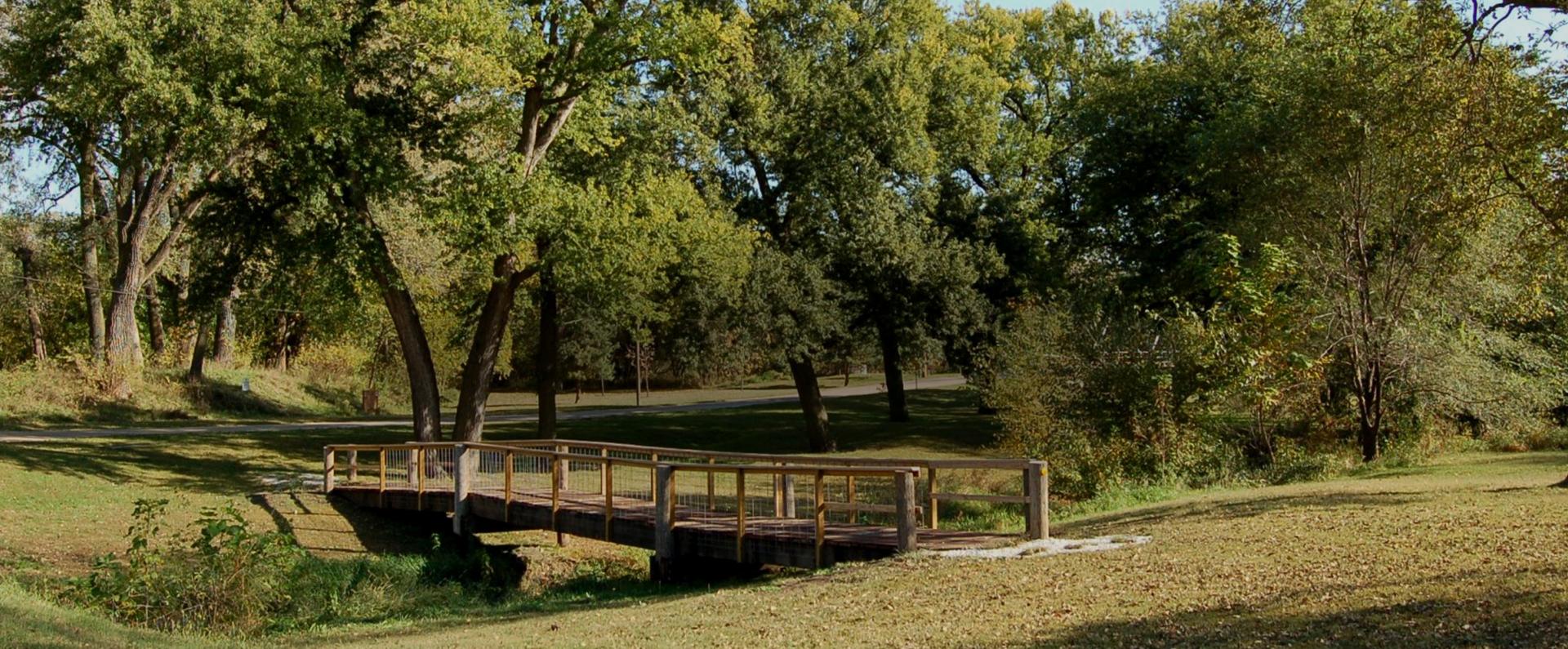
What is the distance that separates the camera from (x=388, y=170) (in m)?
25.6

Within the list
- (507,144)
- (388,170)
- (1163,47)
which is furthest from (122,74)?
(1163,47)

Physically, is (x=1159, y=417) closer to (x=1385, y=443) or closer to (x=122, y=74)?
Answer: (x=1385, y=443)

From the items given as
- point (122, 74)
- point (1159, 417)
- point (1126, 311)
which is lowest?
point (1159, 417)

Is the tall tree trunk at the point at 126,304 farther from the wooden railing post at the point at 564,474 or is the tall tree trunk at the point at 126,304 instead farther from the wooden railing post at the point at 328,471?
the wooden railing post at the point at 564,474

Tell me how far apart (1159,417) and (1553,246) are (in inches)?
361

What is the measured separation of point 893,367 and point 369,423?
18522 mm

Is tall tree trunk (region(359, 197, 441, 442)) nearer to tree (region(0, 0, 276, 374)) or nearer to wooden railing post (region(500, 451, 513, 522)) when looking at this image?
tree (region(0, 0, 276, 374))

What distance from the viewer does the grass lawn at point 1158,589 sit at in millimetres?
8391

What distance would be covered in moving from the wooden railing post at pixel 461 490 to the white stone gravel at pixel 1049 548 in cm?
1063

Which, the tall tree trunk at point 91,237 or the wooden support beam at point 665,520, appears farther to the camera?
the tall tree trunk at point 91,237

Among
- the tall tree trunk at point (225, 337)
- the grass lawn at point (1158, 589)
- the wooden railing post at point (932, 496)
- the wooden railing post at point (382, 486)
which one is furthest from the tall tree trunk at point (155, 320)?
the wooden railing post at point (932, 496)

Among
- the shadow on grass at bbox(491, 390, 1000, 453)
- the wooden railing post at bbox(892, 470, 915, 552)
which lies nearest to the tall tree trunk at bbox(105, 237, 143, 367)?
the shadow on grass at bbox(491, 390, 1000, 453)

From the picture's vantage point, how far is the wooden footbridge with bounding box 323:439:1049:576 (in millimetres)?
13898

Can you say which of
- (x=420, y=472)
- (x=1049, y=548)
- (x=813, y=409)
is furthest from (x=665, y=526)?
(x=813, y=409)
